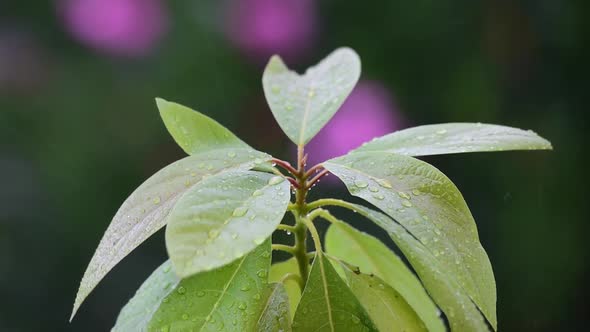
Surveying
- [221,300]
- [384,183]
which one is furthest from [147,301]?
[384,183]

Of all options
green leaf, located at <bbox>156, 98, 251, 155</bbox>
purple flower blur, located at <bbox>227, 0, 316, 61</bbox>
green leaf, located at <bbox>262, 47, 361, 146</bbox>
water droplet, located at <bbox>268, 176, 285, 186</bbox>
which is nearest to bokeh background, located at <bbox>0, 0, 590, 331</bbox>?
purple flower blur, located at <bbox>227, 0, 316, 61</bbox>

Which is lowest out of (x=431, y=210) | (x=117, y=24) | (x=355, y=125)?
(x=355, y=125)

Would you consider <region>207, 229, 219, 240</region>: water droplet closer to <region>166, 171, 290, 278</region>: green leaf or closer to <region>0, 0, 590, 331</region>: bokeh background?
<region>166, 171, 290, 278</region>: green leaf

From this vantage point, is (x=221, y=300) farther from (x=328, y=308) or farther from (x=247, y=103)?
(x=247, y=103)

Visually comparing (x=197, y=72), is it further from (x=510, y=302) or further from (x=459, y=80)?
(x=510, y=302)

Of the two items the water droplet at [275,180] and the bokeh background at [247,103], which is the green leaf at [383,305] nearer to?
the water droplet at [275,180]

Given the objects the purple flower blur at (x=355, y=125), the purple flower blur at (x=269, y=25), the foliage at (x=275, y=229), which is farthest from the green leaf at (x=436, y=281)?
the purple flower blur at (x=269, y=25)
